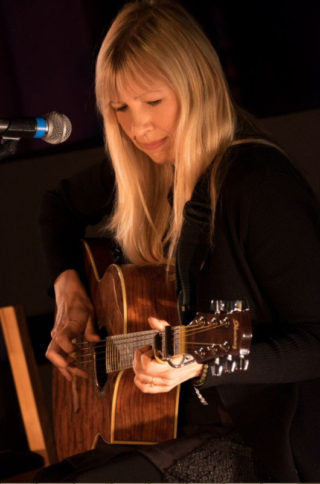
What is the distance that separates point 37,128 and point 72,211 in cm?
101

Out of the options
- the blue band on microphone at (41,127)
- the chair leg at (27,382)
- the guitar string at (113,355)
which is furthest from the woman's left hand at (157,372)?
the chair leg at (27,382)

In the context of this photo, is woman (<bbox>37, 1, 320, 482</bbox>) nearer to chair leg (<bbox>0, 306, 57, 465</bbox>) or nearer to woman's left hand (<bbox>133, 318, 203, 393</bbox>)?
woman's left hand (<bbox>133, 318, 203, 393</bbox>)

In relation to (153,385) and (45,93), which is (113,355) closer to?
(153,385)

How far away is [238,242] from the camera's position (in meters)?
1.62

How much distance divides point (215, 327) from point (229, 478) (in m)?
0.41

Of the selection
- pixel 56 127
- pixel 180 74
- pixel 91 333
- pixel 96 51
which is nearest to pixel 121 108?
pixel 180 74

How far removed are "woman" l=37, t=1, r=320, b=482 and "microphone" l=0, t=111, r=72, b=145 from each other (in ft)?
1.11

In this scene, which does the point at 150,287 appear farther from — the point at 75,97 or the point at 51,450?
the point at 75,97

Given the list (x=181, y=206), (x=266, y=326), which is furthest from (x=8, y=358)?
(x=266, y=326)

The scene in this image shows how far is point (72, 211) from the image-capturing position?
2432mm

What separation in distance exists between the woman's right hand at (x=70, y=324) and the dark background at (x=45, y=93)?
444mm

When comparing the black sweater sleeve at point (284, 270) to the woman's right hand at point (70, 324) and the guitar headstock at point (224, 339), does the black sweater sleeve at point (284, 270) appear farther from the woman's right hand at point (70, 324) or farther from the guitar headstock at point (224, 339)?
the woman's right hand at point (70, 324)

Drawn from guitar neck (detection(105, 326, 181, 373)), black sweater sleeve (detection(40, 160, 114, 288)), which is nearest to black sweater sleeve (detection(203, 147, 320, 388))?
guitar neck (detection(105, 326, 181, 373))

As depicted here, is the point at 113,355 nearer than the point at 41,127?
No
